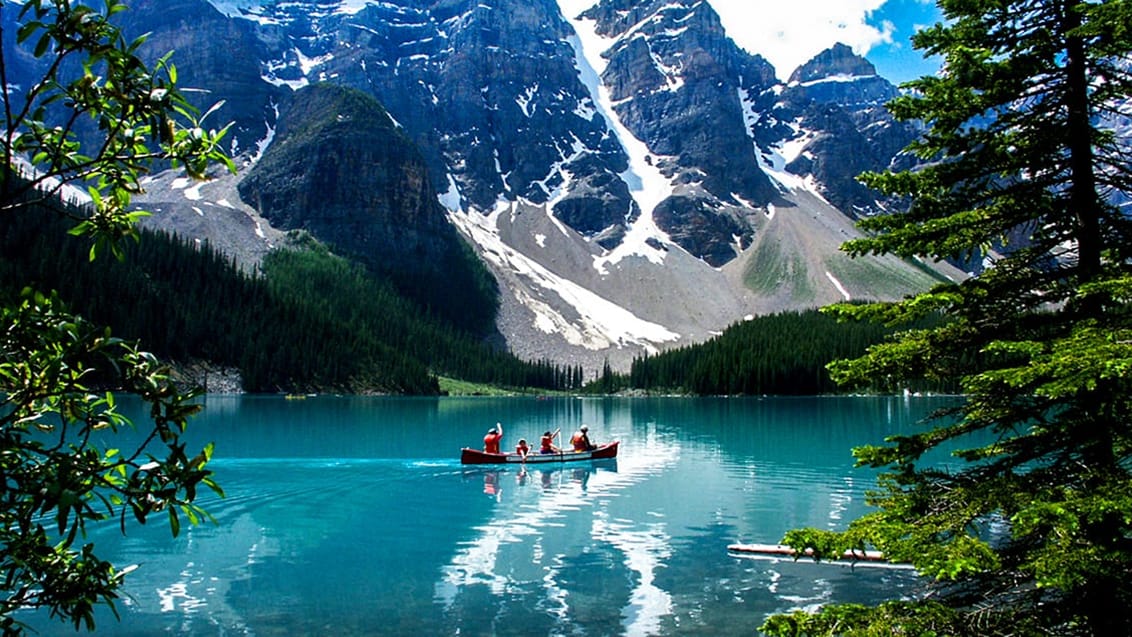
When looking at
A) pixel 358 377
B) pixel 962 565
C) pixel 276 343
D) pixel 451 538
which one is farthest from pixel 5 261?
pixel 962 565

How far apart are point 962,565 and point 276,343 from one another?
578ft

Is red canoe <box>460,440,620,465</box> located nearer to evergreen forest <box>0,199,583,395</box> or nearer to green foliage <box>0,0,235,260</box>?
green foliage <box>0,0,235,260</box>

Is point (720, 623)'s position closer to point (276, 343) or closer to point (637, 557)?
point (637, 557)

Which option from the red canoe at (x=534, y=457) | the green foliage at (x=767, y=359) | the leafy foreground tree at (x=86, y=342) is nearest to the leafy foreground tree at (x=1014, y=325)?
the leafy foreground tree at (x=86, y=342)

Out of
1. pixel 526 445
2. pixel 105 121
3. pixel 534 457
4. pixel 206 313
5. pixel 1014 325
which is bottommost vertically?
pixel 534 457

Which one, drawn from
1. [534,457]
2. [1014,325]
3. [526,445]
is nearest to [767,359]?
[534,457]

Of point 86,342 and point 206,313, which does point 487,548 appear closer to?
point 86,342

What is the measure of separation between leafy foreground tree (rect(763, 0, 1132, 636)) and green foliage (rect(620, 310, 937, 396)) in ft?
496

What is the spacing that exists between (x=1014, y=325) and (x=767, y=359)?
16347 centimetres

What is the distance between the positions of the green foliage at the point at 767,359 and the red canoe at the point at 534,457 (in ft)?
369

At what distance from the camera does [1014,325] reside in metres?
9.12

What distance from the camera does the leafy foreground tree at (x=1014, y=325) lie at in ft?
25.3

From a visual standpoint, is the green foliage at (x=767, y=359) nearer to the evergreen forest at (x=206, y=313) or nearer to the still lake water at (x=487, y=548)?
the evergreen forest at (x=206, y=313)

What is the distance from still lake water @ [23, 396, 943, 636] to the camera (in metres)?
19.0
